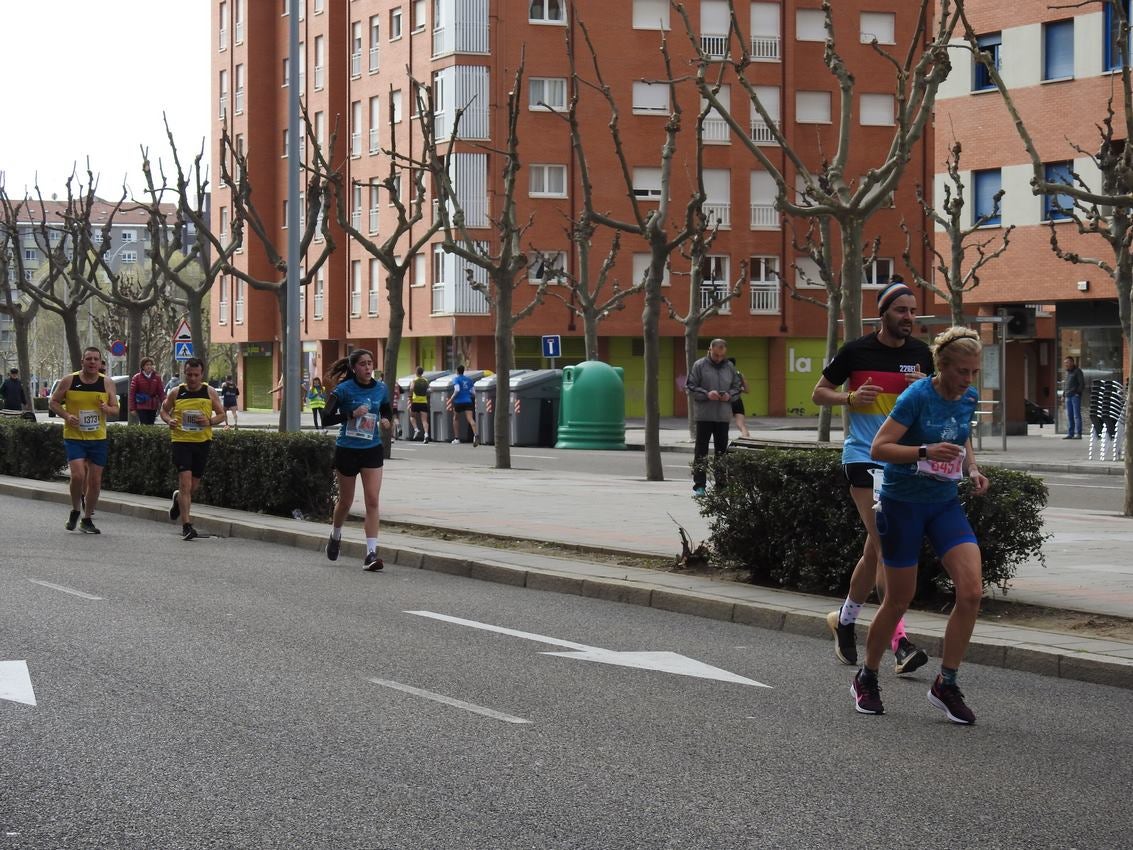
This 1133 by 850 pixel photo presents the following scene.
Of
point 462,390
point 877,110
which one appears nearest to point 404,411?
point 462,390

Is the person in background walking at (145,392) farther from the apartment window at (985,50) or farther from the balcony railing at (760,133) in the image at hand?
the balcony railing at (760,133)

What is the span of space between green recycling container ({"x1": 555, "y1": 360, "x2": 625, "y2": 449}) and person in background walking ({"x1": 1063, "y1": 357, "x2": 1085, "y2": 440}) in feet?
32.7

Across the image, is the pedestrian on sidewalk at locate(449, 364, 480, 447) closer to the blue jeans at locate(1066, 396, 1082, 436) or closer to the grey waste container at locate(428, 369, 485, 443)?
the grey waste container at locate(428, 369, 485, 443)

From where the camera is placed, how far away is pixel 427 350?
Answer: 230ft

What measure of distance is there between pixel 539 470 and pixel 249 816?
77.3 ft

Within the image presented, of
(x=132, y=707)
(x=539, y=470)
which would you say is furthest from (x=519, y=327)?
(x=132, y=707)

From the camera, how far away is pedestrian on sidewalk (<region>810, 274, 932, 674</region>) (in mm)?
8914

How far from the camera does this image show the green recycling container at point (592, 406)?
1567 inches

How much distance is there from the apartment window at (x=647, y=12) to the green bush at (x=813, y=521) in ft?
183

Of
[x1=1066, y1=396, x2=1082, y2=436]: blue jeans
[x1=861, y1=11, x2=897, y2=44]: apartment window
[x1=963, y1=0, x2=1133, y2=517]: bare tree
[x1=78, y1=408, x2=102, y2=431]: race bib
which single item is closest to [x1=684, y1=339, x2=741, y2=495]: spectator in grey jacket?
[x1=963, y1=0, x2=1133, y2=517]: bare tree

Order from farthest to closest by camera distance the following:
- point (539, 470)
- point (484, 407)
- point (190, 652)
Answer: point (484, 407)
point (539, 470)
point (190, 652)

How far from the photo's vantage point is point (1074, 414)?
41.3m

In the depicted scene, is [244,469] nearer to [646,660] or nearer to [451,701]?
[646,660]

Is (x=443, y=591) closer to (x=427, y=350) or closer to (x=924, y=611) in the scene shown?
(x=924, y=611)
